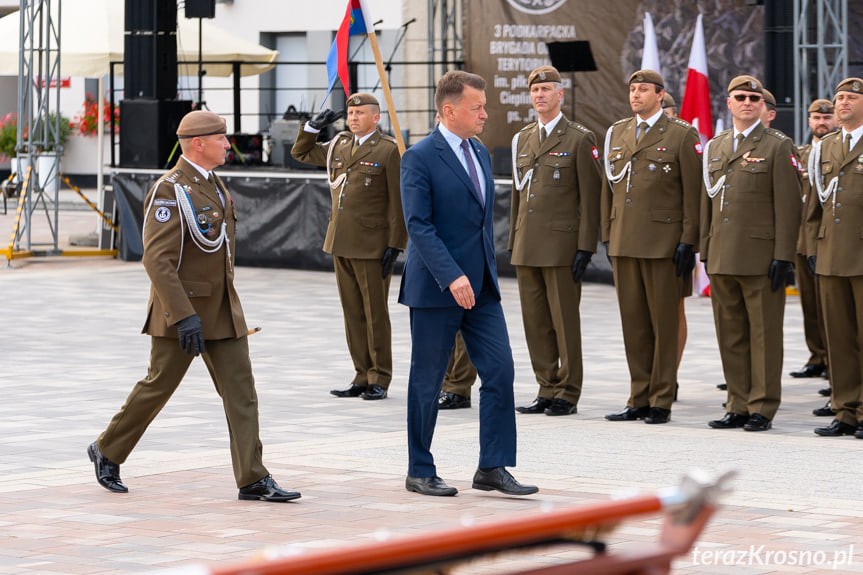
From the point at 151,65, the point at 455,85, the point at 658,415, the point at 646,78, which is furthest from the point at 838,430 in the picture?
the point at 151,65

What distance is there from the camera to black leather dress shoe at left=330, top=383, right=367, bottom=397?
10.0 metres

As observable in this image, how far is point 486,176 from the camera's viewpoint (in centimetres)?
686

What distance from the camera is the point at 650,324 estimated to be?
9242 mm

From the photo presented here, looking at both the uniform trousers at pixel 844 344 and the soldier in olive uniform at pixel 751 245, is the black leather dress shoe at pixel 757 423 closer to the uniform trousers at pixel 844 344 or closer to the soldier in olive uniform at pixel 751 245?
the soldier in olive uniform at pixel 751 245

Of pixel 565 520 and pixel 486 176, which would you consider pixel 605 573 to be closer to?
pixel 565 520

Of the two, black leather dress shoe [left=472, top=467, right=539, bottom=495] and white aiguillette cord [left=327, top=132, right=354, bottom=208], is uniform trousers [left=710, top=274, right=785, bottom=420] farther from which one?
white aiguillette cord [left=327, top=132, right=354, bottom=208]

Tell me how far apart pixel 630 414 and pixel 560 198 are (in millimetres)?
1379

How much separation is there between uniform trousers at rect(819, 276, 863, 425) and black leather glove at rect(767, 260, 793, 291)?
23 centimetres

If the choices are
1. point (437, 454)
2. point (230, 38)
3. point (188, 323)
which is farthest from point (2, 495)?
point (230, 38)

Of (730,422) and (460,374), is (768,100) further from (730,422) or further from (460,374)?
(460,374)

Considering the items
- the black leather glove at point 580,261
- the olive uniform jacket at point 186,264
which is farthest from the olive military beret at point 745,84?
the olive uniform jacket at point 186,264

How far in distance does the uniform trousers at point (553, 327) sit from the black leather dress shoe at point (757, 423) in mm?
1124

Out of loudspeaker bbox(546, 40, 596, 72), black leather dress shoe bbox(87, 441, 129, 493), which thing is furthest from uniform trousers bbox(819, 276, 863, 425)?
loudspeaker bbox(546, 40, 596, 72)

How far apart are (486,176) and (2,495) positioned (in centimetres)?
252
